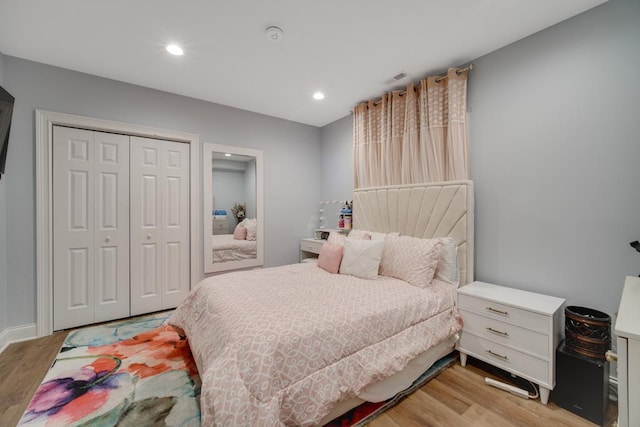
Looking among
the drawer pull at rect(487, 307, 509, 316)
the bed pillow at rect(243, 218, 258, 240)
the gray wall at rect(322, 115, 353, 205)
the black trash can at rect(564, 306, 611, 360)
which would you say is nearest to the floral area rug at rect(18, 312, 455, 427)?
the drawer pull at rect(487, 307, 509, 316)

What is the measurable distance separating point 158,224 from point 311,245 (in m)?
2.00

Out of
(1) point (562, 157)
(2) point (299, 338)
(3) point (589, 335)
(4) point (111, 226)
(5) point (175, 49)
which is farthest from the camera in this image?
(4) point (111, 226)

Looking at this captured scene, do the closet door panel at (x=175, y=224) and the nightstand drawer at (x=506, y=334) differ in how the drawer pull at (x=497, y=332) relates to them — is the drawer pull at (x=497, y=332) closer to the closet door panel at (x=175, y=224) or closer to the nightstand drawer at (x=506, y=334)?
the nightstand drawer at (x=506, y=334)

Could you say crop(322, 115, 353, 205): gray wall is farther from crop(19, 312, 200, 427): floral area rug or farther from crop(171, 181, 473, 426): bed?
crop(19, 312, 200, 427): floral area rug

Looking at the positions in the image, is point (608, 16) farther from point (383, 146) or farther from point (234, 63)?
point (234, 63)

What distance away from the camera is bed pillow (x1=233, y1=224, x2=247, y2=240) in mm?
3622

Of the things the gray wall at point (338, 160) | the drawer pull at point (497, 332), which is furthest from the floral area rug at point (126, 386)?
the gray wall at point (338, 160)

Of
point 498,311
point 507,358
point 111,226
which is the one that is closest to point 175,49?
point 111,226

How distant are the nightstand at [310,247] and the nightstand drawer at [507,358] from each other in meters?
2.09

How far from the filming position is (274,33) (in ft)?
6.72

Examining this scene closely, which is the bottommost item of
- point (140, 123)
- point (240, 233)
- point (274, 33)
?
point (240, 233)

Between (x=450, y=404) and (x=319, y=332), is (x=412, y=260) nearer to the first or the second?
(x=450, y=404)

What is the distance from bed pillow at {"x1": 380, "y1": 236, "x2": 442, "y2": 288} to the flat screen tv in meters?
3.41

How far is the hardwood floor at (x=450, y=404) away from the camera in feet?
5.16
